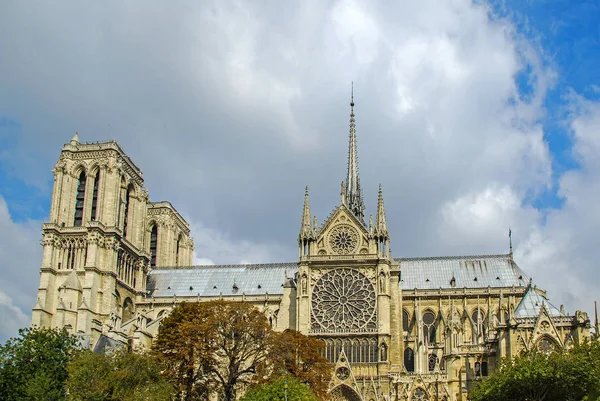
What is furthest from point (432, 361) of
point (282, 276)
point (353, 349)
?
point (282, 276)

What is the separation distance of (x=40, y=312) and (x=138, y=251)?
49.3 ft

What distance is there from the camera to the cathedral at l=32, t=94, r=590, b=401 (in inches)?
2739

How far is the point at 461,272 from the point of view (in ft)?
296

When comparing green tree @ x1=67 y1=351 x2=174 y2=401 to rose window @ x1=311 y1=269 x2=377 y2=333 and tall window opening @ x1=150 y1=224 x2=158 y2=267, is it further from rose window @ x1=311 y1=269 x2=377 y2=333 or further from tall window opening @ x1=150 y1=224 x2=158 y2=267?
tall window opening @ x1=150 y1=224 x2=158 y2=267

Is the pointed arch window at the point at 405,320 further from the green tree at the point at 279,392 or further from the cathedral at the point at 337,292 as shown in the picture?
the green tree at the point at 279,392

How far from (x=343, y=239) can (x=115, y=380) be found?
30.4 m

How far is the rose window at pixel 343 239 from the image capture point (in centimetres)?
7801

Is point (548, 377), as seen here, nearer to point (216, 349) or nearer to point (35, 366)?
point (216, 349)

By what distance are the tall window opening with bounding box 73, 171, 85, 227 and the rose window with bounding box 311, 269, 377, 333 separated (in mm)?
29520

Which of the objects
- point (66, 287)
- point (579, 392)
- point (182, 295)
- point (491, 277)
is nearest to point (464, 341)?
point (491, 277)

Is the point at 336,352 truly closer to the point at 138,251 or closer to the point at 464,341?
the point at 464,341

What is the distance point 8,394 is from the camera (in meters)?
58.0

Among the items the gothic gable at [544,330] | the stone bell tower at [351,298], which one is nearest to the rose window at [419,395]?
the stone bell tower at [351,298]

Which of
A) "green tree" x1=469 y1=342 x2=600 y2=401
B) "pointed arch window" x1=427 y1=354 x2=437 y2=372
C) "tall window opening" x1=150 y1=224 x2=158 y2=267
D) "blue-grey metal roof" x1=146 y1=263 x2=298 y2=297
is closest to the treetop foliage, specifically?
"green tree" x1=469 y1=342 x2=600 y2=401
